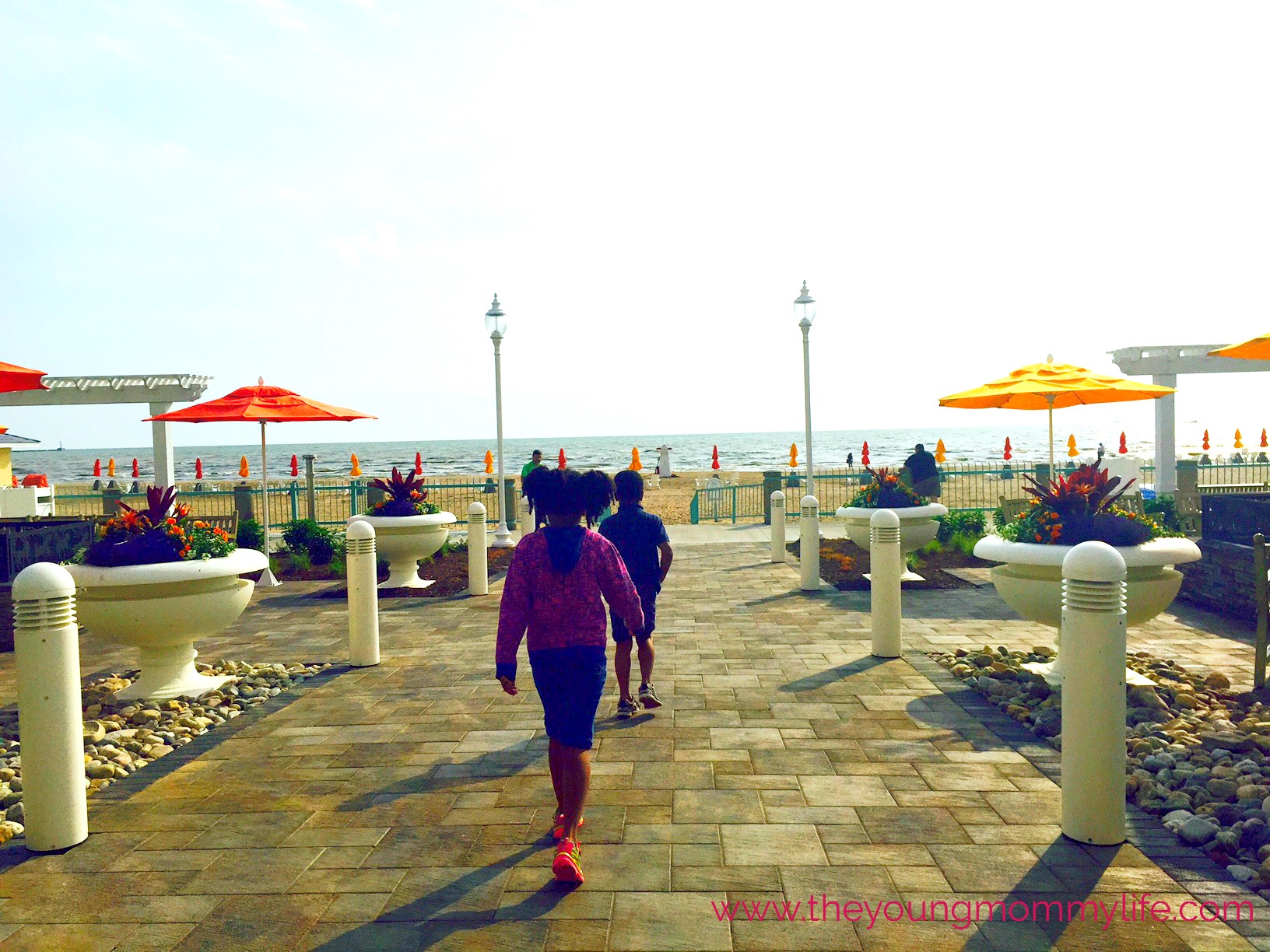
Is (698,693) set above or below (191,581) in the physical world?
below

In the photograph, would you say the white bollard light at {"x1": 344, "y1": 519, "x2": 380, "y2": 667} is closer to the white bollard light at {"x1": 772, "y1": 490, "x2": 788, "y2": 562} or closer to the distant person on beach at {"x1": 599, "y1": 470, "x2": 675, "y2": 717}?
the distant person on beach at {"x1": 599, "y1": 470, "x2": 675, "y2": 717}

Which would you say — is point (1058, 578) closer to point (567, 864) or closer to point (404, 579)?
point (567, 864)

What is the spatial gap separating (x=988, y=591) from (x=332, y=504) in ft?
84.4

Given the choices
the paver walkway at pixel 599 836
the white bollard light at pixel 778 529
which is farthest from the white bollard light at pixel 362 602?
the white bollard light at pixel 778 529

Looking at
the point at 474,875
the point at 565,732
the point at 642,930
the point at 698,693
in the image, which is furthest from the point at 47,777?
the point at 698,693

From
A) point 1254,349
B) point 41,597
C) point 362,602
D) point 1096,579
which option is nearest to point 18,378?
point 362,602

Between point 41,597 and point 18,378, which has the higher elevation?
point 18,378

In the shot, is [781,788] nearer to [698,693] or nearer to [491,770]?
[491,770]

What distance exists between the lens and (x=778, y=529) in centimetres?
1541

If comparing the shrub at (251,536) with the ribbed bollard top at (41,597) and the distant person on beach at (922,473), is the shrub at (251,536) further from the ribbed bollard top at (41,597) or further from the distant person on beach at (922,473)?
the ribbed bollard top at (41,597)

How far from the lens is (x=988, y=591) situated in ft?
39.7

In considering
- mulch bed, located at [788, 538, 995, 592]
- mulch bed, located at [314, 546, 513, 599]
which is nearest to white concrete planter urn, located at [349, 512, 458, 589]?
mulch bed, located at [314, 546, 513, 599]

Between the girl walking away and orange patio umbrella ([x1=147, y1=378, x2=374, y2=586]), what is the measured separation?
1038 cm

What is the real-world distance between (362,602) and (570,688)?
15.8ft
